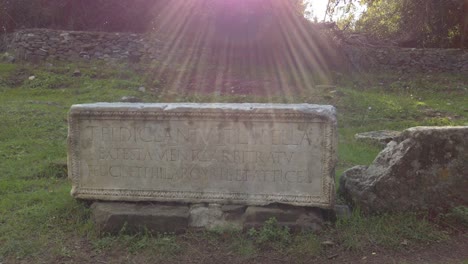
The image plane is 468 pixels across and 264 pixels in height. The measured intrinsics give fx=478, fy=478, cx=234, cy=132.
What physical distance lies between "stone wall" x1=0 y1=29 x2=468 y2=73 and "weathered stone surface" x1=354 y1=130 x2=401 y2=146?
6.68 metres

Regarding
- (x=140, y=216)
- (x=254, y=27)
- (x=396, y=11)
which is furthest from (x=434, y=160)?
(x=396, y=11)

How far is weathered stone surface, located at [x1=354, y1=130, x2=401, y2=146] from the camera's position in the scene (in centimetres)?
678

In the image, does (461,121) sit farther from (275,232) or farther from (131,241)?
(131,241)

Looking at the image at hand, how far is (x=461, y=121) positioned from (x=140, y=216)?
6.80 meters

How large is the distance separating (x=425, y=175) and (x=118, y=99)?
667 centimetres

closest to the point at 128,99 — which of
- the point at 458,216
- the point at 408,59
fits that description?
the point at 458,216

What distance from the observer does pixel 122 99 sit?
8977 millimetres

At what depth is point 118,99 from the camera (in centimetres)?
916

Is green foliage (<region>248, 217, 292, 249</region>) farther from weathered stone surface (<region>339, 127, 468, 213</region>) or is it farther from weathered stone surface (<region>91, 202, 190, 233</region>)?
weathered stone surface (<region>339, 127, 468, 213</region>)

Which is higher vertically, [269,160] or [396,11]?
[396,11]

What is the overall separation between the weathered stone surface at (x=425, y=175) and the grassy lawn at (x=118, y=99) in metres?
0.16

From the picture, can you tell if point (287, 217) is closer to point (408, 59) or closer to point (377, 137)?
point (377, 137)

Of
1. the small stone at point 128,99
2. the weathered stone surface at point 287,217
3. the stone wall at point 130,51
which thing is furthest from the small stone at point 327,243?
the stone wall at point 130,51

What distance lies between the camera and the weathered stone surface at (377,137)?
6.78 meters
